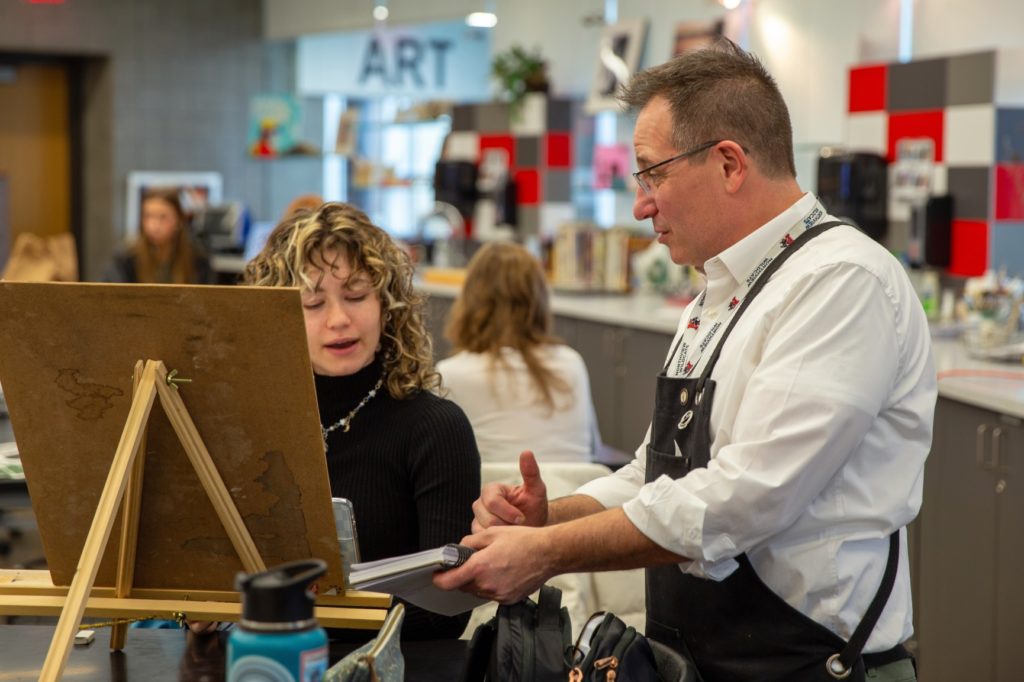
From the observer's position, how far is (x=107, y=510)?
1.65 m

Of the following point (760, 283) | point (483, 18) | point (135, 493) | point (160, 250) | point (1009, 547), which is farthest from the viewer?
point (483, 18)

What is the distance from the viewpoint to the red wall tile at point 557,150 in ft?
27.3

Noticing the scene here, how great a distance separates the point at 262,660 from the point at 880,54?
557 cm

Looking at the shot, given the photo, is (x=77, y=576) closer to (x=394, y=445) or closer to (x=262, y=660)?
(x=262, y=660)

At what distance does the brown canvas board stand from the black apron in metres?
0.51

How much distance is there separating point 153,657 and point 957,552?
2.70 metres

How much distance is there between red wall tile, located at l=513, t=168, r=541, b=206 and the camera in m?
A: 8.41

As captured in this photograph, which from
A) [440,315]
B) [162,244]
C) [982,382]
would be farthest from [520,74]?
[982,382]

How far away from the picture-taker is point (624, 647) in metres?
1.77

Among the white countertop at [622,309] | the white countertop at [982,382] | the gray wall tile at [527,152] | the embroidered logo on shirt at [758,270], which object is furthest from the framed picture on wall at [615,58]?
the embroidered logo on shirt at [758,270]

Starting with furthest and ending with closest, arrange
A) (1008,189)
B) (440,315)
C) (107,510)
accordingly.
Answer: (440,315), (1008,189), (107,510)

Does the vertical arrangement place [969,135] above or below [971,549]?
above

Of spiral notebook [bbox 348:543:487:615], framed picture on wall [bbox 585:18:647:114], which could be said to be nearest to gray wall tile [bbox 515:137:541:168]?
framed picture on wall [bbox 585:18:647:114]

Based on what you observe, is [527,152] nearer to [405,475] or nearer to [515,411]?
[515,411]
